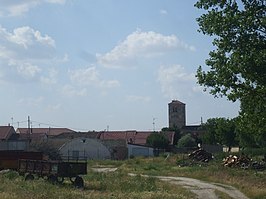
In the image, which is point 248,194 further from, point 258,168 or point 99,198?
point 258,168

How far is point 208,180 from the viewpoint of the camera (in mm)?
41906

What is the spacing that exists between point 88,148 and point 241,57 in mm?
70218

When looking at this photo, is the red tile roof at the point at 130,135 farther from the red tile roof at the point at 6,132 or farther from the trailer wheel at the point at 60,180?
the trailer wheel at the point at 60,180

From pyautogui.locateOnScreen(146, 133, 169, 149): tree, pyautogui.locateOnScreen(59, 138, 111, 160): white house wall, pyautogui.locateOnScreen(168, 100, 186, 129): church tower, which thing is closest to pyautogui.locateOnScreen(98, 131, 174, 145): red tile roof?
pyautogui.locateOnScreen(146, 133, 169, 149): tree

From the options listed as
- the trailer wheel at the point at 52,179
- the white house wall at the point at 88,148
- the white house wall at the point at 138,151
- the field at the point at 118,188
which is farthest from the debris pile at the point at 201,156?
the trailer wheel at the point at 52,179

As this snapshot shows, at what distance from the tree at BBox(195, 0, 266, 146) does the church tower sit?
134 meters

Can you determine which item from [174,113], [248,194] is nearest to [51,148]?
[248,194]

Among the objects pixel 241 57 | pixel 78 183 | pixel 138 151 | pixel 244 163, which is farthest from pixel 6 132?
pixel 241 57

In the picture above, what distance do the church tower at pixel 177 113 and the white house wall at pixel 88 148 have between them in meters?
68.4

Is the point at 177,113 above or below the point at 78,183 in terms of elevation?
above

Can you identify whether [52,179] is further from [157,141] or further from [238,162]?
[157,141]

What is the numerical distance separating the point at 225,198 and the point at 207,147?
67893 millimetres

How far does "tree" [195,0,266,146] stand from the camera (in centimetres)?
2323

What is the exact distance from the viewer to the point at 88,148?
9200 centimetres
